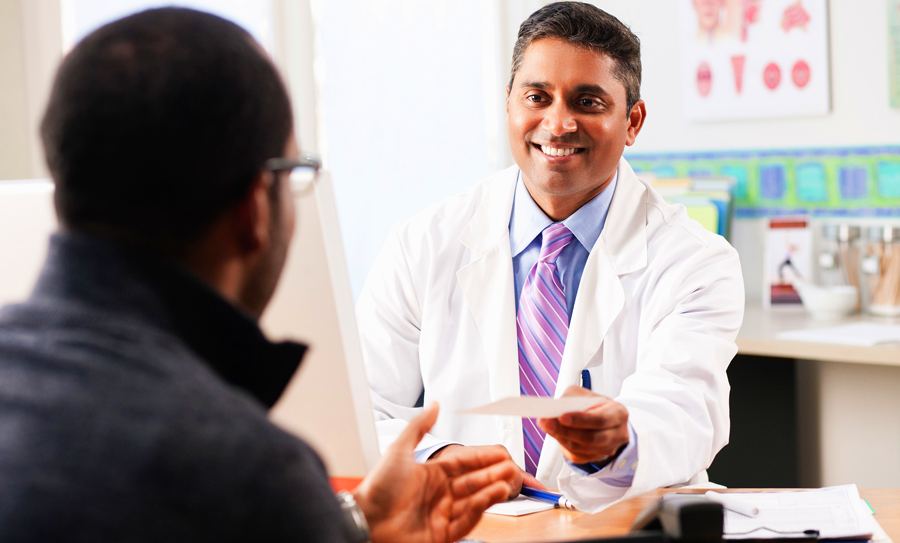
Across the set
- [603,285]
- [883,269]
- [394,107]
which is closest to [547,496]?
[603,285]

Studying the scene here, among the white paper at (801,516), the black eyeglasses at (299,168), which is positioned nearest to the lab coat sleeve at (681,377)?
the white paper at (801,516)

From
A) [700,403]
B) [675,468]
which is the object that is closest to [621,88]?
[700,403]

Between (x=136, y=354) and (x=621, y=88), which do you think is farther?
(x=621, y=88)

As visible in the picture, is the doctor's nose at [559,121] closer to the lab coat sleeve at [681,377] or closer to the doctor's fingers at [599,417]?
the lab coat sleeve at [681,377]

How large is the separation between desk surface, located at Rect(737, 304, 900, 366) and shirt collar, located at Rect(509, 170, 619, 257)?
773 millimetres

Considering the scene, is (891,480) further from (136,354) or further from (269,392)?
(136,354)

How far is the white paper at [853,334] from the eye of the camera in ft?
6.58

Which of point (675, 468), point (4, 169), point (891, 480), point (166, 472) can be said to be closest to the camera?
point (166, 472)

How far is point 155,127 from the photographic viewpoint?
0.51 meters

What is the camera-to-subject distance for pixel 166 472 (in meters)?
0.44

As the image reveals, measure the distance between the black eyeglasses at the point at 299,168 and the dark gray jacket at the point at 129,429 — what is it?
10 centimetres

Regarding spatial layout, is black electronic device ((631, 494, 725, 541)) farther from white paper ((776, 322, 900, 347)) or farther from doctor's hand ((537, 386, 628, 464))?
white paper ((776, 322, 900, 347))

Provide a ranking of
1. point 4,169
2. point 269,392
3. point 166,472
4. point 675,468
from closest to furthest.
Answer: point 166,472 → point 269,392 → point 675,468 → point 4,169

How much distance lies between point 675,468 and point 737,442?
1.17m
